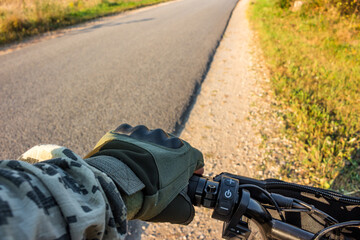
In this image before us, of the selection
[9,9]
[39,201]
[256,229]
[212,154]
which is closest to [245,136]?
[212,154]

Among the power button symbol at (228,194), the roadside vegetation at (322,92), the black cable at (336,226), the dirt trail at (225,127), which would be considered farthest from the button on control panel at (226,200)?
the roadside vegetation at (322,92)

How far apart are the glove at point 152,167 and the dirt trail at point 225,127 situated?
1.10 m

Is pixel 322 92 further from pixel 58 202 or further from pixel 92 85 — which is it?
pixel 58 202

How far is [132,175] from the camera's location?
68cm

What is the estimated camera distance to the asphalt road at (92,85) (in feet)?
9.47

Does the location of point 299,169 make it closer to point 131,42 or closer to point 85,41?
point 131,42

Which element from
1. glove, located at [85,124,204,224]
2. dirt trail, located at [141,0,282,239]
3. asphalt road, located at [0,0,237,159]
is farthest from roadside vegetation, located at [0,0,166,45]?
glove, located at [85,124,204,224]

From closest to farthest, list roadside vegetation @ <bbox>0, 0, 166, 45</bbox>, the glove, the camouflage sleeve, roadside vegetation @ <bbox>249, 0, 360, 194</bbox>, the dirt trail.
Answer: the camouflage sleeve
the glove
the dirt trail
roadside vegetation @ <bbox>249, 0, 360, 194</bbox>
roadside vegetation @ <bbox>0, 0, 166, 45</bbox>

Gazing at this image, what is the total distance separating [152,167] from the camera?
2.42ft

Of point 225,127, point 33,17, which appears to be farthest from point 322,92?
point 33,17

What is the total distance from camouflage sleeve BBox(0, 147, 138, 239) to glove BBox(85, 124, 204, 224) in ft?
0.28

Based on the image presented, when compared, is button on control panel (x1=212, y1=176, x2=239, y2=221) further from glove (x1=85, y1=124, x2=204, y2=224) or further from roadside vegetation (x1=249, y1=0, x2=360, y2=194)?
roadside vegetation (x1=249, y1=0, x2=360, y2=194)

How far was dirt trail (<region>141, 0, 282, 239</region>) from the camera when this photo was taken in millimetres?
1825

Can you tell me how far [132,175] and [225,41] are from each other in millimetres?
7180
